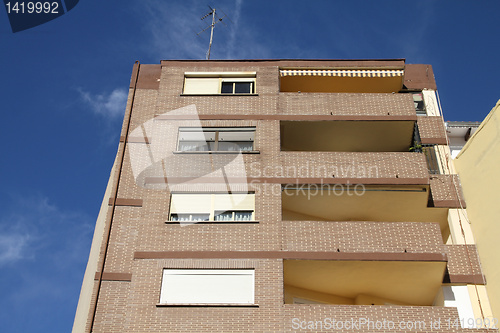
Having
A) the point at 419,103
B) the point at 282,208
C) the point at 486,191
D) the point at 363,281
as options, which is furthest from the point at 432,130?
the point at 363,281

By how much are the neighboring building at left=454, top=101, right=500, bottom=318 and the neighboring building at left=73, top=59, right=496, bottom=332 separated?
0.36 m

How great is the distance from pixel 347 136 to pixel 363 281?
538 centimetres

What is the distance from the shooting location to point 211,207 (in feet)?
57.9

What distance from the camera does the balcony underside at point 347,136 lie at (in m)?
19.9

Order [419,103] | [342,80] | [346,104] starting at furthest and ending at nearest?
[419,103], [342,80], [346,104]

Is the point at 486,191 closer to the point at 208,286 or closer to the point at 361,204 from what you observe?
the point at 361,204

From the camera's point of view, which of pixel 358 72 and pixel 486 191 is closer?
pixel 486 191

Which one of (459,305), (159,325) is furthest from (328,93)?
(159,325)

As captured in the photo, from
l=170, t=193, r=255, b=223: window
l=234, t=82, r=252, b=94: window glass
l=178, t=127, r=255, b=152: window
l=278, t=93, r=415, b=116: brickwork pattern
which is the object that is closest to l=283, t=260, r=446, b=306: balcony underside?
l=170, t=193, r=255, b=223: window

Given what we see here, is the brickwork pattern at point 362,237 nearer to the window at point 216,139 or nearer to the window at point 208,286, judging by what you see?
the window at point 208,286

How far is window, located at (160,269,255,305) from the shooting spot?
51.5ft

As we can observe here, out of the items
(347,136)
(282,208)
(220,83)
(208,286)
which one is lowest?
(208,286)

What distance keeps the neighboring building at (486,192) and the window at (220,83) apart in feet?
25.7

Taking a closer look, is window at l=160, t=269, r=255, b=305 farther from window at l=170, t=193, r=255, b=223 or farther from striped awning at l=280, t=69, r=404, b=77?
striped awning at l=280, t=69, r=404, b=77
